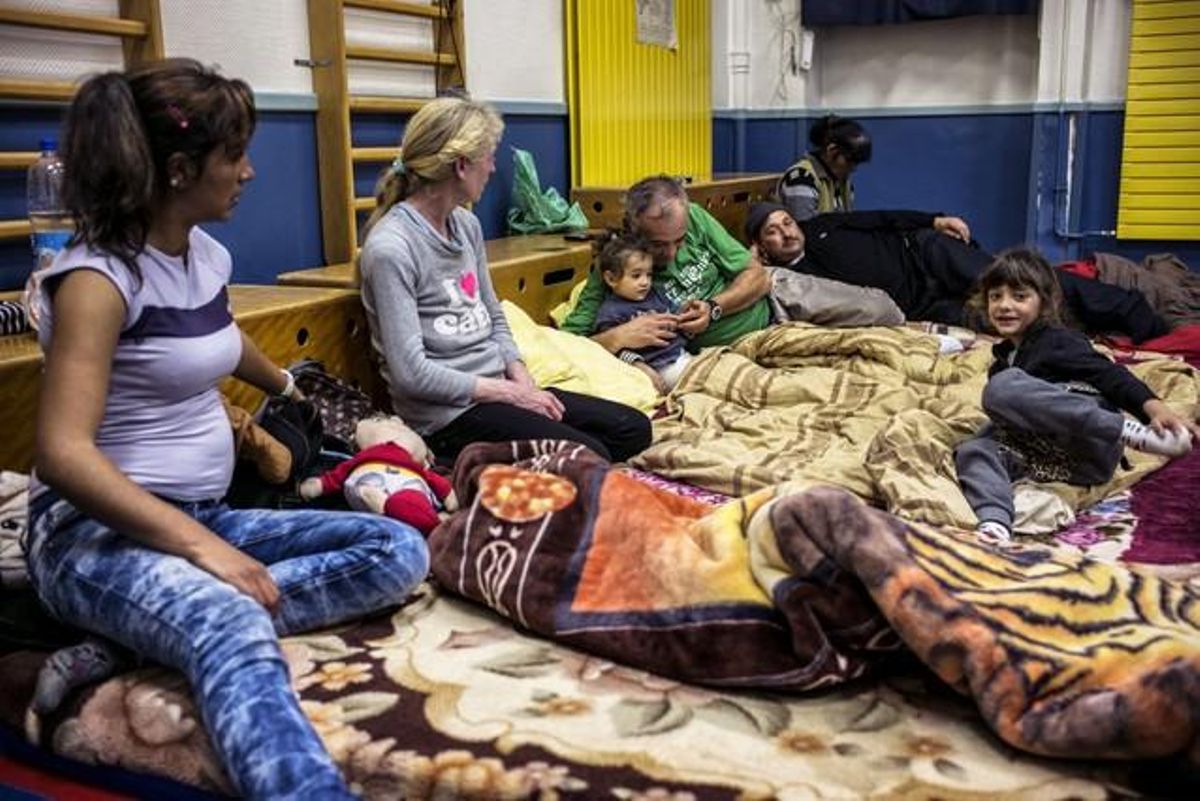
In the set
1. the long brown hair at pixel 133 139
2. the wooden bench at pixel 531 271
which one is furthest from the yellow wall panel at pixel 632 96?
the long brown hair at pixel 133 139

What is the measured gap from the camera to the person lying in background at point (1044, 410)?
7.97 ft

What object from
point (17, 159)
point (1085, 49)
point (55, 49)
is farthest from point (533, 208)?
point (1085, 49)

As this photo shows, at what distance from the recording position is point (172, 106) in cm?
156

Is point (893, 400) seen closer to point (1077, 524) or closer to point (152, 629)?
point (1077, 524)

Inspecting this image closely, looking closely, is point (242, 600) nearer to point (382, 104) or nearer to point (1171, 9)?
point (382, 104)

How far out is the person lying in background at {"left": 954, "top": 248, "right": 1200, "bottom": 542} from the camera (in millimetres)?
2430

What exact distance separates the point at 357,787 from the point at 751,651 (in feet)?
1.77

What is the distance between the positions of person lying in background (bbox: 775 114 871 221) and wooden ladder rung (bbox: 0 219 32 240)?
9.88 ft

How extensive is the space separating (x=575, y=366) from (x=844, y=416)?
2.45 ft

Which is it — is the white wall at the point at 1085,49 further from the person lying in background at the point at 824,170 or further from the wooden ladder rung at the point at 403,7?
the wooden ladder rung at the point at 403,7

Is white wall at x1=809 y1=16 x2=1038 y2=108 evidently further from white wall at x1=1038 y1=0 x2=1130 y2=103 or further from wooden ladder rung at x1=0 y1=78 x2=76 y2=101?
wooden ladder rung at x1=0 y1=78 x2=76 y2=101

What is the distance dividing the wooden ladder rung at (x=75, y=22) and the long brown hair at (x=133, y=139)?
1.12 meters

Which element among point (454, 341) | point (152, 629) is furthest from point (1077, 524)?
point (152, 629)

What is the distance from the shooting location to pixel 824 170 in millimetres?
4875
